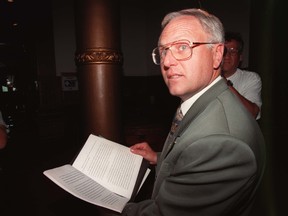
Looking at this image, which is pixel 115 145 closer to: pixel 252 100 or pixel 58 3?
pixel 252 100

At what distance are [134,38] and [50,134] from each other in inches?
116

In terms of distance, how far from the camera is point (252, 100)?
6.81 feet

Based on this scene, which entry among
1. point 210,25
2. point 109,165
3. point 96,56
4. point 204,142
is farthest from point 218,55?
point 96,56

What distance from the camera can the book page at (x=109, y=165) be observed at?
126cm

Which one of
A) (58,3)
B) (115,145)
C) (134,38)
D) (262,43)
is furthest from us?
(134,38)

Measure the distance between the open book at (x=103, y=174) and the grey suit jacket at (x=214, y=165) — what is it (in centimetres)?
31

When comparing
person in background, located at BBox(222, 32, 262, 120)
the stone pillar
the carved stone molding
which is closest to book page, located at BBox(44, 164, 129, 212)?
the stone pillar

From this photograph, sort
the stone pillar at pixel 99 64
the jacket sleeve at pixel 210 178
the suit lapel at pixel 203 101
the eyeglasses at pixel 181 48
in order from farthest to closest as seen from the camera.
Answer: the stone pillar at pixel 99 64 < the eyeglasses at pixel 181 48 < the suit lapel at pixel 203 101 < the jacket sleeve at pixel 210 178

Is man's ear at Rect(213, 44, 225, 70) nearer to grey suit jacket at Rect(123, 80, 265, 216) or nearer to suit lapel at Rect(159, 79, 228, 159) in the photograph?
suit lapel at Rect(159, 79, 228, 159)

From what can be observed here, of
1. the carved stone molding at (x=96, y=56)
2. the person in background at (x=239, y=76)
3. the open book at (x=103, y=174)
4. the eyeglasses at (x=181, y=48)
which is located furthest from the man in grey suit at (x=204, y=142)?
the person in background at (x=239, y=76)

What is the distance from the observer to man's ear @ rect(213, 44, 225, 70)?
1.09 metres

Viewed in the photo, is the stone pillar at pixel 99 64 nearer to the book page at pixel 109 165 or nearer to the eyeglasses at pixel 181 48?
the book page at pixel 109 165

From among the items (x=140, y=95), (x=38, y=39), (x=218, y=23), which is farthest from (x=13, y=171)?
(x=218, y=23)

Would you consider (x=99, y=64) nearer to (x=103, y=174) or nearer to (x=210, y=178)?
(x=103, y=174)
